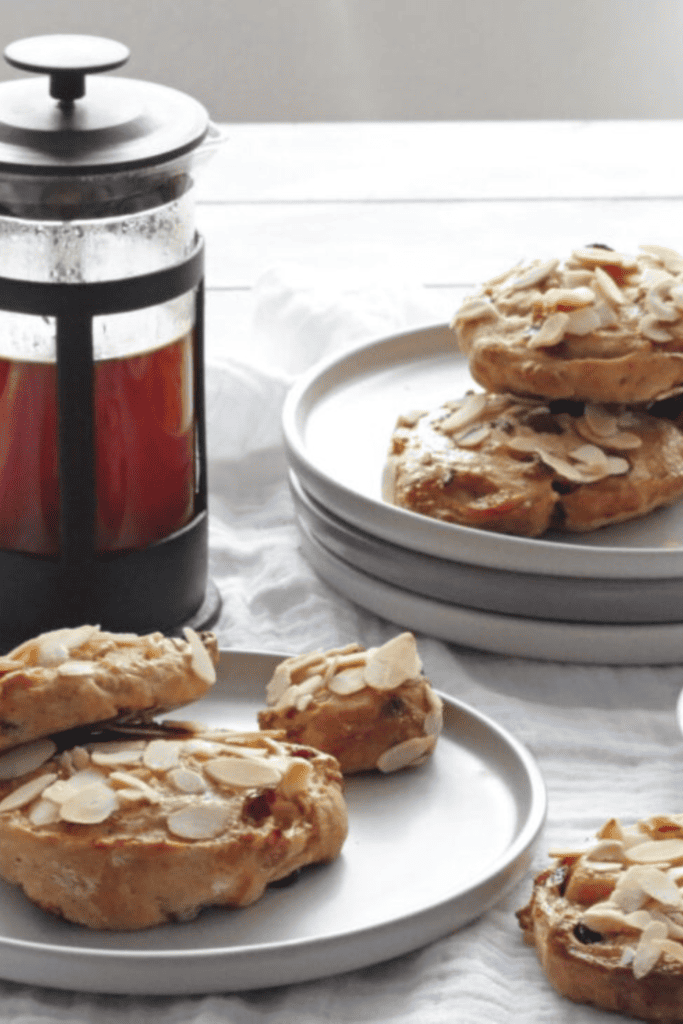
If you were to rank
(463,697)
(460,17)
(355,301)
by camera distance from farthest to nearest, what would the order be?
(460,17), (355,301), (463,697)

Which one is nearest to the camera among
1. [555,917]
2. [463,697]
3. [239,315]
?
[555,917]

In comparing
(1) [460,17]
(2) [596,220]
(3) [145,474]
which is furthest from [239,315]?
(1) [460,17]

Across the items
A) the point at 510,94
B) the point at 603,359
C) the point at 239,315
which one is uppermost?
the point at 603,359

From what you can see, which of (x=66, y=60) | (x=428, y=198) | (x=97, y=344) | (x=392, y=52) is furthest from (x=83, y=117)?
(x=392, y=52)

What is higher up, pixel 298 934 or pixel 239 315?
pixel 298 934

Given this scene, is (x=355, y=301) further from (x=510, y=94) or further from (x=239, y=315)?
(x=510, y=94)

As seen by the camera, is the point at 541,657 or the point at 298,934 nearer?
the point at 298,934

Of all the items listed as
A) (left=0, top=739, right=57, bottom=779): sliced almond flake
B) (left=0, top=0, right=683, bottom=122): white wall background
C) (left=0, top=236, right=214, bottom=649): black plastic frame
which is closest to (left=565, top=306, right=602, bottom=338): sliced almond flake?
(left=0, top=236, right=214, bottom=649): black plastic frame

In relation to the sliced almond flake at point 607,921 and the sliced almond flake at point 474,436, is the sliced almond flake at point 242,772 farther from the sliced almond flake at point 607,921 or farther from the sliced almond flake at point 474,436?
the sliced almond flake at point 474,436
